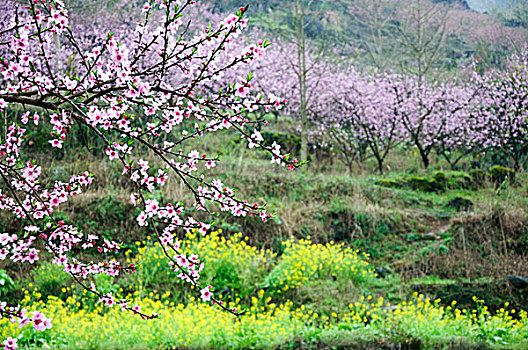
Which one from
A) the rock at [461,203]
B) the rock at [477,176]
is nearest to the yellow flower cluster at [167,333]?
the rock at [461,203]

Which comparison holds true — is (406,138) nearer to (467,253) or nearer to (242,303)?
(467,253)

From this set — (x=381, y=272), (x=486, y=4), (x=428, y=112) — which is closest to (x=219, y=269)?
(x=381, y=272)

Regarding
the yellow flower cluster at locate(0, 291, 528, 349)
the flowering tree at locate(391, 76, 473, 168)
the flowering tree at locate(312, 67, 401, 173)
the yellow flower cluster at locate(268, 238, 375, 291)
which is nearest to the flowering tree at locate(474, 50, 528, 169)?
the flowering tree at locate(391, 76, 473, 168)

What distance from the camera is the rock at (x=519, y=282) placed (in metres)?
6.28

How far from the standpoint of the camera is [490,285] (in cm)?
638

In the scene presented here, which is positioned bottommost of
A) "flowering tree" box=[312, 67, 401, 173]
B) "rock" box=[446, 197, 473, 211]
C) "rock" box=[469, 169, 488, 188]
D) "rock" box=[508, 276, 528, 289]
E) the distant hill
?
"rock" box=[508, 276, 528, 289]

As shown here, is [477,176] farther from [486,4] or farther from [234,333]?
[486,4]

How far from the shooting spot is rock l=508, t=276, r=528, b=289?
628 centimetres

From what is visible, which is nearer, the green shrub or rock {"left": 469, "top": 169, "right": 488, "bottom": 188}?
the green shrub

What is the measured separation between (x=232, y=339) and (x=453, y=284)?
3882mm

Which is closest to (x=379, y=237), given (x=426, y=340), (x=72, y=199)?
(x=426, y=340)

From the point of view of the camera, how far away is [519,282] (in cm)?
631

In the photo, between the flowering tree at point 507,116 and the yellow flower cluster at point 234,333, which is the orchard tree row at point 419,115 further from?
the yellow flower cluster at point 234,333

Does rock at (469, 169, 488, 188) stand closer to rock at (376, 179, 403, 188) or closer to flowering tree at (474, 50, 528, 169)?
flowering tree at (474, 50, 528, 169)
